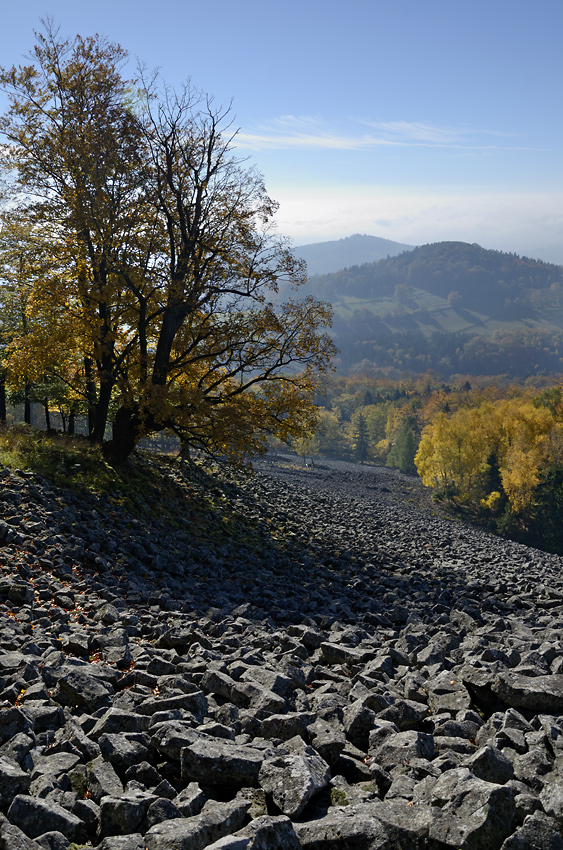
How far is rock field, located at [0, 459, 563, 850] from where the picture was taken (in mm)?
4379

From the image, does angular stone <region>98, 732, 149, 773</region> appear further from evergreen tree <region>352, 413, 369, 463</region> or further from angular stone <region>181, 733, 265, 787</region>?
evergreen tree <region>352, 413, 369, 463</region>

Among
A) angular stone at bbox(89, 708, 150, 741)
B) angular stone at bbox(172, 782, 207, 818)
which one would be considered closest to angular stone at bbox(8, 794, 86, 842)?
angular stone at bbox(172, 782, 207, 818)

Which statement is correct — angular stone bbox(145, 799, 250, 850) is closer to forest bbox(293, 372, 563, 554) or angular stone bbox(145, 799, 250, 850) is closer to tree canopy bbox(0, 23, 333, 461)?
tree canopy bbox(0, 23, 333, 461)

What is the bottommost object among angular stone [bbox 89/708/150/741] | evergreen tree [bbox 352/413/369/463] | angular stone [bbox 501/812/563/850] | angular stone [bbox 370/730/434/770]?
evergreen tree [bbox 352/413/369/463]

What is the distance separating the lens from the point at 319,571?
1656 centimetres

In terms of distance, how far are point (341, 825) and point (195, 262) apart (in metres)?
18.6

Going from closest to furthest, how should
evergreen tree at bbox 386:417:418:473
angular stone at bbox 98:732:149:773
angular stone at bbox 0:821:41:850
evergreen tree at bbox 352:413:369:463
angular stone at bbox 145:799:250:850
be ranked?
angular stone at bbox 0:821:41:850, angular stone at bbox 145:799:250:850, angular stone at bbox 98:732:149:773, evergreen tree at bbox 386:417:418:473, evergreen tree at bbox 352:413:369:463

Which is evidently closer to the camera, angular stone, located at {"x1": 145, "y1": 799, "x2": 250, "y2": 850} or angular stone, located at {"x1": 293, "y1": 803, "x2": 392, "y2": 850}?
angular stone, located at {"x1": 145, "y1": 799, "x2": 250, "y2": 850}

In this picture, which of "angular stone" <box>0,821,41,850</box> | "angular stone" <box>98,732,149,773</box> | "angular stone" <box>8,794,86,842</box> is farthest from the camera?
"angular stone" <box>98,732,149,773</box>

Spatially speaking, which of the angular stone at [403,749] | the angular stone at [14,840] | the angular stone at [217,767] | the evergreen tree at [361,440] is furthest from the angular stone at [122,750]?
the evergreen tree at [361,440]

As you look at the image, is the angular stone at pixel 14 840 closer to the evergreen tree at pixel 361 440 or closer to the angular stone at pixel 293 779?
the angular stone at pixel 293 779

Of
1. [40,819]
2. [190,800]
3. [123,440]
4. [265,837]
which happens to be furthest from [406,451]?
[40,819]

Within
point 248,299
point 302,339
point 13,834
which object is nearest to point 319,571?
point 302,339

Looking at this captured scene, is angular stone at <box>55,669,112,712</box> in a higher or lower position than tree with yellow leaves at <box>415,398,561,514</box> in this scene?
higher
